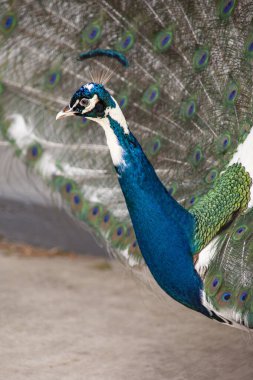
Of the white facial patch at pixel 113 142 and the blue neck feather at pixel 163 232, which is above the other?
the white facial patch at pixel 113 142

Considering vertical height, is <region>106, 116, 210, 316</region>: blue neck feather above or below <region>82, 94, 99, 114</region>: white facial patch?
below

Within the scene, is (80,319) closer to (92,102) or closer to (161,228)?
(161,228)

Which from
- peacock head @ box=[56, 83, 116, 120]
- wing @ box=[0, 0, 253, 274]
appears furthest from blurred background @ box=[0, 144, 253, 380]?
peacock head @ box=[56, 83, 116, 120]

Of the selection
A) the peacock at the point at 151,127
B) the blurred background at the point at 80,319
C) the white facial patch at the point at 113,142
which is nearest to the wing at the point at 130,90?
the peacock at the point at 151,127

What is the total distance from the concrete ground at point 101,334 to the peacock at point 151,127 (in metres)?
0.27

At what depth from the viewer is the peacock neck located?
5.84 ft

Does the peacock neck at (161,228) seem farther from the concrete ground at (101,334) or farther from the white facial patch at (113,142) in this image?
the concrete ground at (101,334)

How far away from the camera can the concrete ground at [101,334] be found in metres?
2.46

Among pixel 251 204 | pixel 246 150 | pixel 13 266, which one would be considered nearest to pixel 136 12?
pixel 246 150

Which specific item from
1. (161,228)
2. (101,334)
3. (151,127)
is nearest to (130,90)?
(151,127)

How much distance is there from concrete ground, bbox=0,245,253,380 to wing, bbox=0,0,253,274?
1.47ft

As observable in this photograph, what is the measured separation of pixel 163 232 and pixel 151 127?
19.6 inches

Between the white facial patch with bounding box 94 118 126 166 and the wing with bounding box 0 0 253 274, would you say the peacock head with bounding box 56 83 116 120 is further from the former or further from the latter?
the wing with bounding box 0 0 253 274

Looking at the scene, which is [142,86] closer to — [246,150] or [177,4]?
[177,4]
